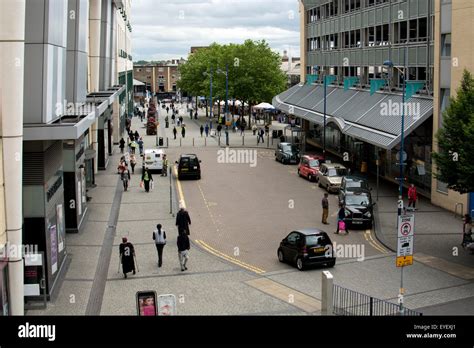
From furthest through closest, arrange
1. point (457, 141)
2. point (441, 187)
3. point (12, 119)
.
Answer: point (441, 187) → point (457, 141) → point (12, 119)

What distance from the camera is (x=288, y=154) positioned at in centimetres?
4684

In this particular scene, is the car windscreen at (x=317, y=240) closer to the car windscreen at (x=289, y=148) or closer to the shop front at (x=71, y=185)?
the shop front at (x=71, y=185)

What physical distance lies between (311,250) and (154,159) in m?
23.1

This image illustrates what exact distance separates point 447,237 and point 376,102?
16.7 metres

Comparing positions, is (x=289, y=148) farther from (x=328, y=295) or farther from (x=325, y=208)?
(x=328, y=295)

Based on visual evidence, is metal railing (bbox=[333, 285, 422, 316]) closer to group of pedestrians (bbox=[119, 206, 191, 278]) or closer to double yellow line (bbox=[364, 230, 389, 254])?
group of pedestrians (bbox=[119, 206, 191, 278])

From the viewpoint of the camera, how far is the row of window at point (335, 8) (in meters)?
43.6

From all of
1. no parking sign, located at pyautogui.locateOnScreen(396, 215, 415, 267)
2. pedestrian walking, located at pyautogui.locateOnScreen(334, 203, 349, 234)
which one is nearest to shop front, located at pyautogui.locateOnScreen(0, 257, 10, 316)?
no parking sign, located at pyautogui.locateOnScreen(396, 215, 415, 267)

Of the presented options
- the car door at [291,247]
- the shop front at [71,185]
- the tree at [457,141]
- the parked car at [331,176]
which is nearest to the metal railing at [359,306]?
the car door at [291,247]

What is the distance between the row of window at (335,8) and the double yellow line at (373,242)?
18241 mm

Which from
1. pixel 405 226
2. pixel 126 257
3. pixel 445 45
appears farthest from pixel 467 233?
pixel 445 45
